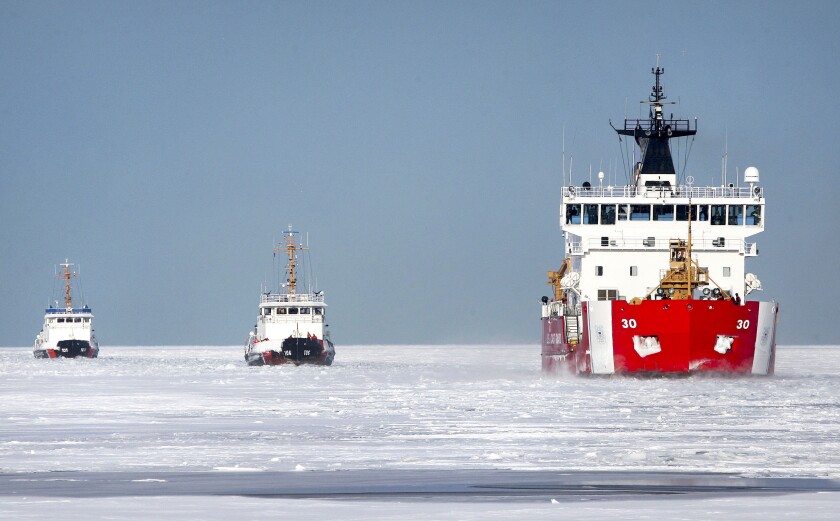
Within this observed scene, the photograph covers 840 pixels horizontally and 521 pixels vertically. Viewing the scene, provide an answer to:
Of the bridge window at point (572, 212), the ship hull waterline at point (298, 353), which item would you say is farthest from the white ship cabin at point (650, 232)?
the ship hull waterline at point (298, 353)

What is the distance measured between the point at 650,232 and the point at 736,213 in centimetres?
344

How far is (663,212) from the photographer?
5131 centimetres

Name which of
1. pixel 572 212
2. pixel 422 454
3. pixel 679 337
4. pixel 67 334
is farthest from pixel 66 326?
pixel 422 454

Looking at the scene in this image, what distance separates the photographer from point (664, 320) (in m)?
44.4

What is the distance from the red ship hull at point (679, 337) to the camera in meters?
44.3

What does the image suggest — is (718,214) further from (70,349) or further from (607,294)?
(70,349)

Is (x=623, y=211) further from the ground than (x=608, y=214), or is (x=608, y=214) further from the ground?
(x=623, y=211)

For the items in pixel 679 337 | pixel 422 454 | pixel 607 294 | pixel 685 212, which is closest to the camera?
pixel 422 454

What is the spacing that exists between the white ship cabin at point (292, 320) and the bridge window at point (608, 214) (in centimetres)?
3429

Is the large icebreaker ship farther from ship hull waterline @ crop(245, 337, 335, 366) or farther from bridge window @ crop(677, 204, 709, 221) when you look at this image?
ship hull waterline @ crop(245, 337, 335, 366)

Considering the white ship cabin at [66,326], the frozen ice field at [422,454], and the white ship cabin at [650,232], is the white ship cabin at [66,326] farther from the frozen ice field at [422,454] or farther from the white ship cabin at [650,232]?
the frozen ice field at [422,454]

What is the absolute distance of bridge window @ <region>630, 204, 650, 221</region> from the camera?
5141 cm

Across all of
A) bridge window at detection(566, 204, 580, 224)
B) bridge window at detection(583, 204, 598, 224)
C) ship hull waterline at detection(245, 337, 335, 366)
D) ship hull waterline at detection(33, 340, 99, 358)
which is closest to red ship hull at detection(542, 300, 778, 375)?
bridge window at detection(583, 204, 598, 224)

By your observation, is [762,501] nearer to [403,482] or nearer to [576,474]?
[576,474]
